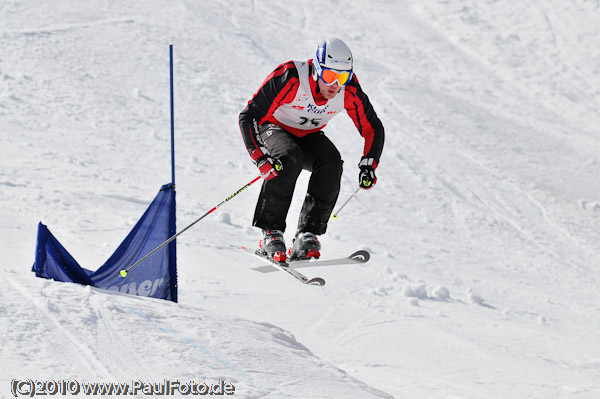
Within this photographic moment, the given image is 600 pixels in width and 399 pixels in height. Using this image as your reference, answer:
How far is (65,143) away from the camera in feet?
39.4

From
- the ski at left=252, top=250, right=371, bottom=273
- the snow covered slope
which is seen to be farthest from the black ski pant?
the snow covered slope

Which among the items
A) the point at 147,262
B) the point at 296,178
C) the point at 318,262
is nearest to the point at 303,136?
the point at 296,178

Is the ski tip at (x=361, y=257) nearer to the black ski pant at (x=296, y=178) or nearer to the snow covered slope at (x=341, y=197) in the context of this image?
the black ski pant at (x=296, y=178)

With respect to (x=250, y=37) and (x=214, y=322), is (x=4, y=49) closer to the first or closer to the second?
(x=250, y=37)

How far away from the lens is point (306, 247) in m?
6.16

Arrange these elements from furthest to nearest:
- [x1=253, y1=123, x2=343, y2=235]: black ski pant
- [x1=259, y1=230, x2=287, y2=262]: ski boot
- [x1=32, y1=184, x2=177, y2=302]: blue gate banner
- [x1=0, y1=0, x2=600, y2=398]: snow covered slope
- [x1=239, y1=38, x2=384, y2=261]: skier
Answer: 1. [x1=32, y1=184, x2=177, y2=302]: blue gate banner
2. [x1=259, y1=230, x2=287, y2=262]: ski boot
3. [x1=253, y1=123, x2=343, y2=235]: black ski pant
4. [x1=239, y1=38, x2=384, y2=261]: skier
5. [x1=0, y1=0, x2=600, y2=398]: snow covered slope

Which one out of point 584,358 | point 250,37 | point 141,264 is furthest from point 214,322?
point 250,37

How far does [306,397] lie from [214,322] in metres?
1.22

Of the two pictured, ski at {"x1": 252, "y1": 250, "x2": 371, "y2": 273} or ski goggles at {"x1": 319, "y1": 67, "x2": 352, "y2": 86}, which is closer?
ski goggles at {"x1": 319, "y1": 67, "x2": 352, "y2": 86}

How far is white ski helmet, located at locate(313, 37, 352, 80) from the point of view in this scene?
5.59 m

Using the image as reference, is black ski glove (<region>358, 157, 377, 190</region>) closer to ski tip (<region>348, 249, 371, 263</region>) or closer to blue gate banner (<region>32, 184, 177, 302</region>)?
ski tip (<region>348, 249, 371, 263</region>)

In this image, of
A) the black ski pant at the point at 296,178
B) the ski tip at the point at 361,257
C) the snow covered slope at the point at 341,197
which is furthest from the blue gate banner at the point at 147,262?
the ski tip at the point at 361,257

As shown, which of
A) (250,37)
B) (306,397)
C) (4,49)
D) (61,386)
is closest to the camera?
(61,386)

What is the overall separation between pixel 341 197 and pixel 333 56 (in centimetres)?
659
